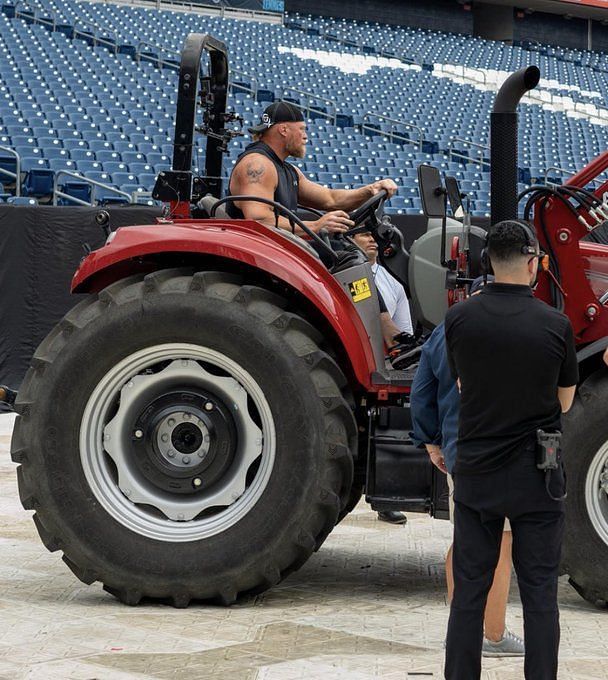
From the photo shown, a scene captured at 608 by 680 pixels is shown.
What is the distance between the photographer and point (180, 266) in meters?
5.47

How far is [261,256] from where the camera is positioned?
5.12m

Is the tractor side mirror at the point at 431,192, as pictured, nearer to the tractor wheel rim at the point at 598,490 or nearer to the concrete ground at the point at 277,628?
the tractor wheel rim at the point at 598,490

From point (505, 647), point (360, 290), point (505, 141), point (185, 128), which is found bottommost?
point (505, 647)

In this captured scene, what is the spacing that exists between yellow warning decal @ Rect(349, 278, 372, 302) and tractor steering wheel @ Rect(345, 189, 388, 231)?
0.43 metres

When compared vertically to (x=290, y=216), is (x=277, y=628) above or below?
below

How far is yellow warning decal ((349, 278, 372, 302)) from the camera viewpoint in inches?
208

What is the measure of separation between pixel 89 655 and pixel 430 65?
35.0 m

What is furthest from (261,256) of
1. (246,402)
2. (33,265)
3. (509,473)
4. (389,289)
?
(33,265)

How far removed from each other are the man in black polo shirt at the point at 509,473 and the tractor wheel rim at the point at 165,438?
1.65 m

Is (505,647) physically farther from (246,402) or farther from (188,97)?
(188,97)

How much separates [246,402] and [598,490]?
Result: 151cm

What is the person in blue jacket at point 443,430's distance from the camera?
14.0ft

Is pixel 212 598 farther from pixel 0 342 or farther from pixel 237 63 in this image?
pixel 237 63

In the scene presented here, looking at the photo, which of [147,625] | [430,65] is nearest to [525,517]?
[147,625]
